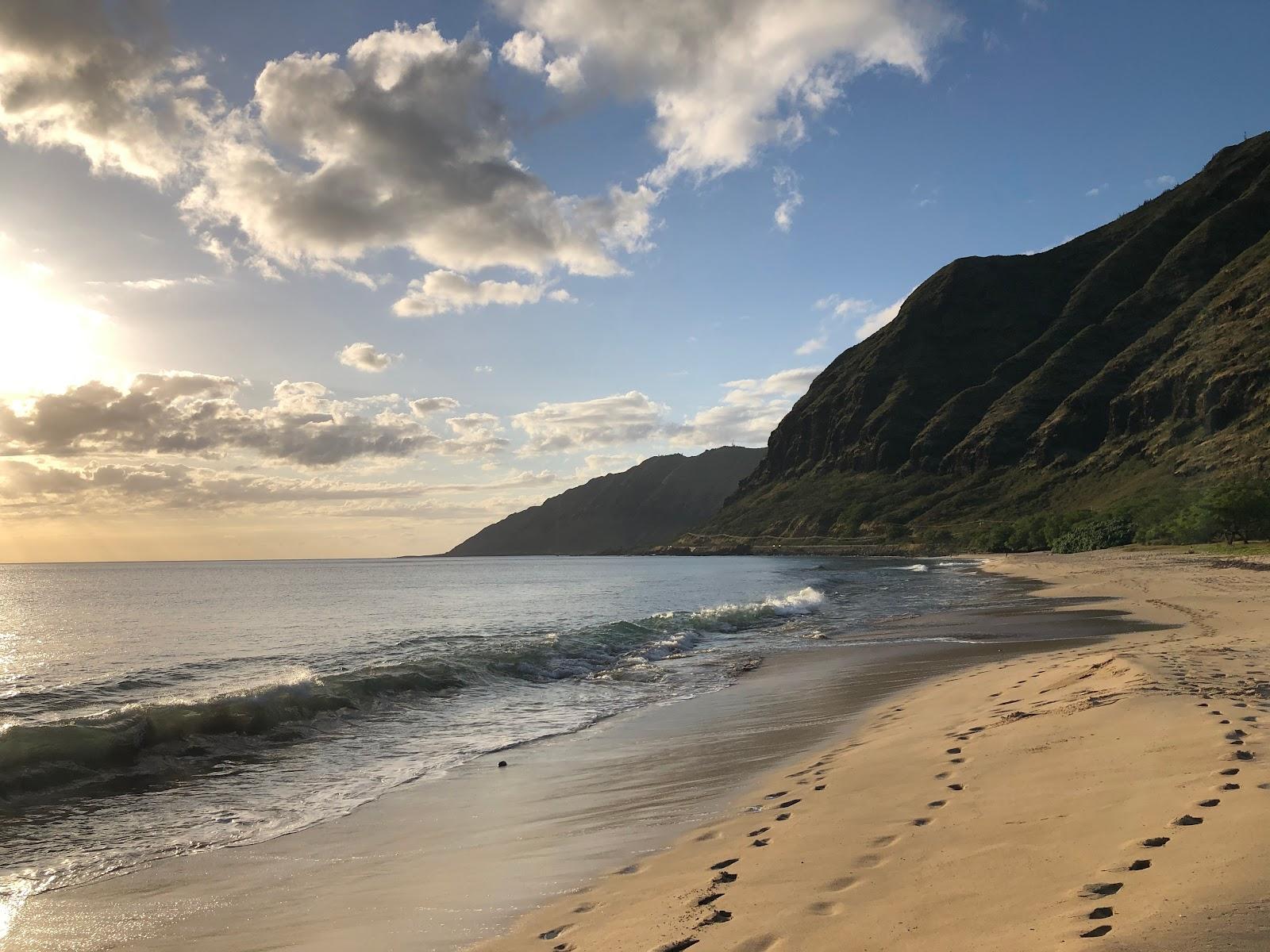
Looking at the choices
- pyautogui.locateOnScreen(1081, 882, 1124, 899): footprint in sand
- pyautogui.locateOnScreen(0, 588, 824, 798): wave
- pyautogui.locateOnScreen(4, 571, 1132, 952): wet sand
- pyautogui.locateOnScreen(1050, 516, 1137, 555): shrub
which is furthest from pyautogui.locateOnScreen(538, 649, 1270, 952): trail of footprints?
pyautogui.locateOnScreen(1050, 516, 1137, 555): shrub

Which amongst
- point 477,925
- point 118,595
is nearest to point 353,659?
point 477,925

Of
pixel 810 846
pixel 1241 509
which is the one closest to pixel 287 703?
pixel 810 846

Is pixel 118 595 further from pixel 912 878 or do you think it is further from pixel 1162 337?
pixel 1162 337

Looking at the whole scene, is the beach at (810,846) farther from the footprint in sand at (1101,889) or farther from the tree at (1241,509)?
the tree at (1241,509)

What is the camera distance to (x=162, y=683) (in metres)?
22.2

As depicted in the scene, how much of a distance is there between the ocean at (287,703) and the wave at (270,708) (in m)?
0.05

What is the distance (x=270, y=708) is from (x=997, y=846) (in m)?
15.1

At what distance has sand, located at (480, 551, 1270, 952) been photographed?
432cm

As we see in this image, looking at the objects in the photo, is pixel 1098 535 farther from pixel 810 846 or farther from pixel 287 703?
pixel 810 846

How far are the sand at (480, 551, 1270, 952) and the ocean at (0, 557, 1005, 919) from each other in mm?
5862

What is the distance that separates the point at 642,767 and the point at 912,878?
21.1 feet

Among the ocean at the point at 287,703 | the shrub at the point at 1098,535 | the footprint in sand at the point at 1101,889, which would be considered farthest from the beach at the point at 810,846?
the shrub at the point at 1098,535

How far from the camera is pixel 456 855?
8016mm

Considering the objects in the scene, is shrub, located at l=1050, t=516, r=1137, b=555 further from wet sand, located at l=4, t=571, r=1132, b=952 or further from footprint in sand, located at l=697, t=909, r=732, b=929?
footprint in sand, located at l=697, t=909, r=732, b=929
